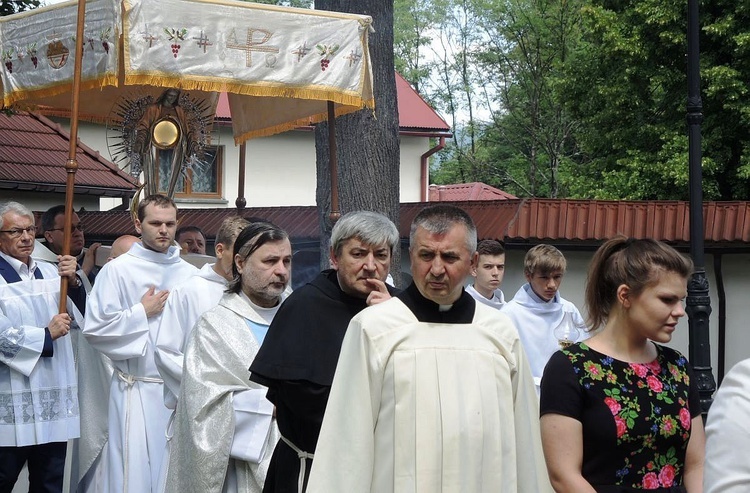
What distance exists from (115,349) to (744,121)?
58.6 feet

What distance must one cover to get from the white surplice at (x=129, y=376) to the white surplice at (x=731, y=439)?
5.12 meters

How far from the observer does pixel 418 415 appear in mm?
3555

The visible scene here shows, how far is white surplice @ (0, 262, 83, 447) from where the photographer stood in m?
6.96

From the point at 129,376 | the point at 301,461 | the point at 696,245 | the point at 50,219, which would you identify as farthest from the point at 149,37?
the point at 696,245

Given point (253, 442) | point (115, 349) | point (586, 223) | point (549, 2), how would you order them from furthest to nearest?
point (549, 2), point (586, 223), point (115, 349), point (253, 442)

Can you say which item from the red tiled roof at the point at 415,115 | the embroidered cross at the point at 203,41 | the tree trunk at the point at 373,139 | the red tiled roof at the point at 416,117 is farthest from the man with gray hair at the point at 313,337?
the red tiled roof at the point at 415,115

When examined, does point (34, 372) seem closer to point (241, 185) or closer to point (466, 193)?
point (241, 185)

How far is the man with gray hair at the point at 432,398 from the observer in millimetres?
3523

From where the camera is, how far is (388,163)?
9070 millimetres

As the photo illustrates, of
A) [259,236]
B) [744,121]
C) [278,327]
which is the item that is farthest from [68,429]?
[744,121]

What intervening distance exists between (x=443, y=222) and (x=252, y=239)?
5.85 ft

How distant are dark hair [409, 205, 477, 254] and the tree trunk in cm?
515

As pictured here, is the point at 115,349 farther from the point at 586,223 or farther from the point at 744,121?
the point at 744,121

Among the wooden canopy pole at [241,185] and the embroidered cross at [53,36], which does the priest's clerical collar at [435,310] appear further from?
the wooden canopy pole at [241,185]
